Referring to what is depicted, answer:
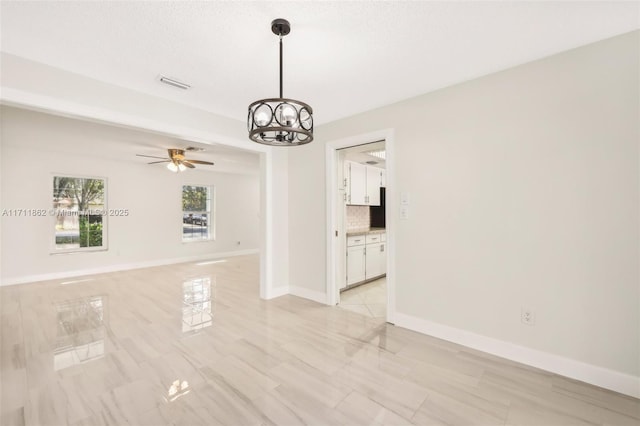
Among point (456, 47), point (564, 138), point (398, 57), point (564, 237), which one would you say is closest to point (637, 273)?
point (564, 237)

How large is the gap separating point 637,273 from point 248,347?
317 cm

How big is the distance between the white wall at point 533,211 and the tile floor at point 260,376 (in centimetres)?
30

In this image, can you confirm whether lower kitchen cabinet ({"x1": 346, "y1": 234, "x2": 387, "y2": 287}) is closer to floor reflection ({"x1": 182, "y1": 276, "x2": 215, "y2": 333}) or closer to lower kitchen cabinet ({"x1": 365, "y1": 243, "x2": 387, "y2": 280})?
lower kitchen cabinet ({"x1": 365, "y1": 243, "x2": 387, "y2": 280})

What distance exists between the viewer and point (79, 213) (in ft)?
20.1

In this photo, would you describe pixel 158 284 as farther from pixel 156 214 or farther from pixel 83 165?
pixel 83 165

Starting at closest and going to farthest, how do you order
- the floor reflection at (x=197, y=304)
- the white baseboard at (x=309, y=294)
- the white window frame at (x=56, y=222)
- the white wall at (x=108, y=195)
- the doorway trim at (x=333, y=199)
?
the floor reflection at (x=197, y=304)
the doorway trim at (x=333, y=199)
the white baseboard at (x=309, y=294)
the white wall at (x=108, y=195)
the white window frame at (x=56, y=222)

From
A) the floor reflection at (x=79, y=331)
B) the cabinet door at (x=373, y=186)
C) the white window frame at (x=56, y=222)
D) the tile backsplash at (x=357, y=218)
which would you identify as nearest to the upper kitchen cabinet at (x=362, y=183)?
the cabinet door at (x=373, y=186)

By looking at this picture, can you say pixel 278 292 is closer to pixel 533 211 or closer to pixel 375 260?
pixel 375 260

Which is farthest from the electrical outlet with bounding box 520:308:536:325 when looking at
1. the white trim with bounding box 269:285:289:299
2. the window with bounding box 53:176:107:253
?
the window with bounding box 53:176:107:253

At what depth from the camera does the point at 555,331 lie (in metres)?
2.27

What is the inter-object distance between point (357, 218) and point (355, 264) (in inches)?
53.2

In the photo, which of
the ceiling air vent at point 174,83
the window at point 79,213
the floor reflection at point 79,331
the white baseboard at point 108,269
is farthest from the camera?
the window at point 79,213

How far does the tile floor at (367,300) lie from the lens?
147 inches

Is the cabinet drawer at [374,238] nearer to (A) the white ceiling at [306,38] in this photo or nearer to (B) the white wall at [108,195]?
(A) the white ceiling at [306,38]
